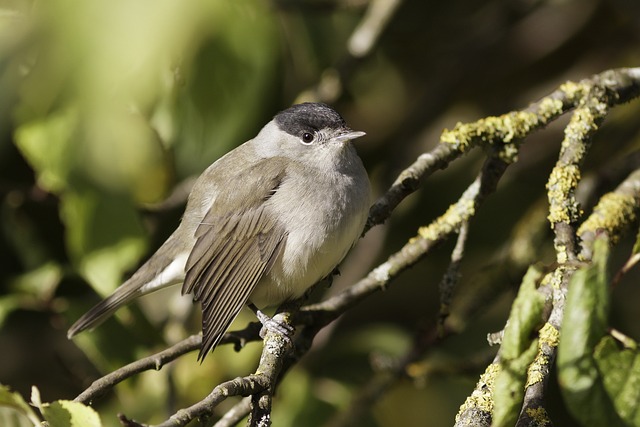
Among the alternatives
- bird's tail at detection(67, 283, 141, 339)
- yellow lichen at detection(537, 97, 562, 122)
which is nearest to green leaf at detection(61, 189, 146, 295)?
bird's tail at detection(67, 283, 141, 339)

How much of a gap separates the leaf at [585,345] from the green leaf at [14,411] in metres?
1.09

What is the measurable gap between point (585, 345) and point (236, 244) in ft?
6.41

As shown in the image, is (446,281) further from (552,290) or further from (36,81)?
(36,81)

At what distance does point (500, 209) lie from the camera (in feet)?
14.9

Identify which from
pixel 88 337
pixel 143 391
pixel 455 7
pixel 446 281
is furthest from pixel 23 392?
pixel 455 7

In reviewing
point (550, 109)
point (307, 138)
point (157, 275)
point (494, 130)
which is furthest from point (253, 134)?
point (550, 109)

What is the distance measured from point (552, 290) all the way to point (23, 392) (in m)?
3.72

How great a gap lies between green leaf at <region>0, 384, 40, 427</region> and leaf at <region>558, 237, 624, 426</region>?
3.57 ft

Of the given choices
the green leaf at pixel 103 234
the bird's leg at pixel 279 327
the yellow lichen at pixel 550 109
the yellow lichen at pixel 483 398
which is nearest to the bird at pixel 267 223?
the bird's leg at pixel 279 327

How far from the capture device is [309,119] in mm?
3701

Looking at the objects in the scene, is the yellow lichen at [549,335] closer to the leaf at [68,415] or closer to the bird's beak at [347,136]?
the leaf at [68,415]

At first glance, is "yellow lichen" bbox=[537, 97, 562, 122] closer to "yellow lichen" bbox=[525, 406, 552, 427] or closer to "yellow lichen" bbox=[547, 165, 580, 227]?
"yellow lichen" bbox=[547, 165, 580, 227]

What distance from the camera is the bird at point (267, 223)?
3.27 meters

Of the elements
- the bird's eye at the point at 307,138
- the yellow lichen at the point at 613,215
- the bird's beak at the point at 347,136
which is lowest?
the yellow lichen at the point at 613,215
